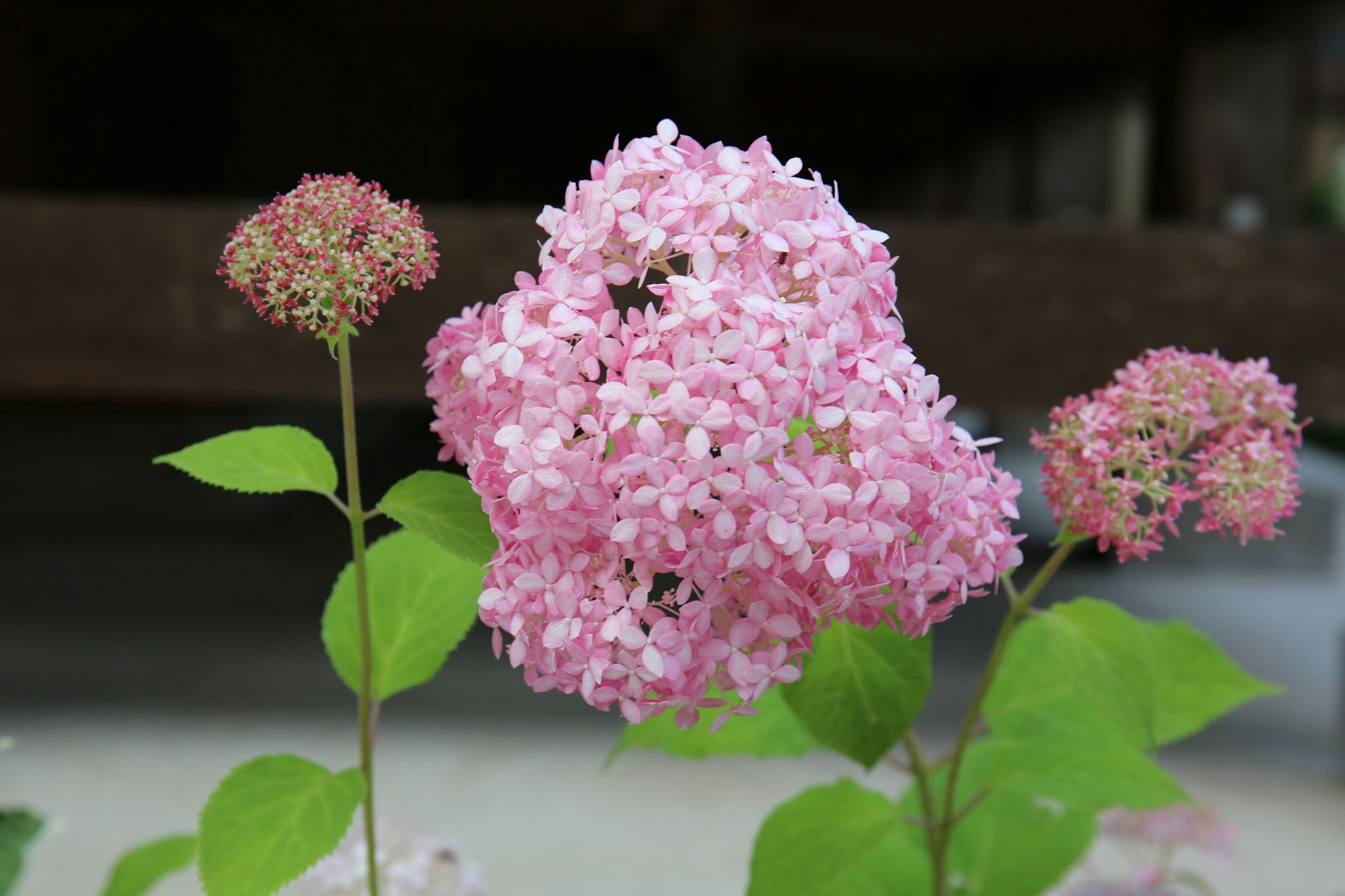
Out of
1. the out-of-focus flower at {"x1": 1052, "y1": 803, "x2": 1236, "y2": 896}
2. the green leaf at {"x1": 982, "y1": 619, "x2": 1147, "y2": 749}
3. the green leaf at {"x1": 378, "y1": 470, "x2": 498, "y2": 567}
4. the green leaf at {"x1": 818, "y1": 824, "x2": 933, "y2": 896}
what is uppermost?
the green leaf at {"x1": 378, "y1": 470, "x2": 498, "y2": 567}

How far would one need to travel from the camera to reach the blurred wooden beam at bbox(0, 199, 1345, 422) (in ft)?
5.54

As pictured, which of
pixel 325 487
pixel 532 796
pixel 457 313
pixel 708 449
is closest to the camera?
pixel 708 449

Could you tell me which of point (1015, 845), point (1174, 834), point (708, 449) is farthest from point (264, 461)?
point (1174, 834)

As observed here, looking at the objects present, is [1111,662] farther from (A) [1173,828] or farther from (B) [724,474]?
(A) [1173,828]

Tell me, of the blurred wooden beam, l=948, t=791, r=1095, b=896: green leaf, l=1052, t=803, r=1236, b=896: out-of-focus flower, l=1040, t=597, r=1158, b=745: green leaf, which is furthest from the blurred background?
l=1040, t=597, r=1158, b=745: green leaf

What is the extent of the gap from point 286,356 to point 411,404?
2.86 m

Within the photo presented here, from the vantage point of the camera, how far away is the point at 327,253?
0.31 m

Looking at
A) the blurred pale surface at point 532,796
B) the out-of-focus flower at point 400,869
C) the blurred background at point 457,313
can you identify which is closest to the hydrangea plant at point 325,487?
the out-of-focus flower at point 400,869

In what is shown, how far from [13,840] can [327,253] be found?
351 mm

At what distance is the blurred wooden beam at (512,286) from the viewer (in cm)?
169

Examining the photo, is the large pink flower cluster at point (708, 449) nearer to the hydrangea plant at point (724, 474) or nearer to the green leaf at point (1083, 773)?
the hydrangea plant at point (724, 474)

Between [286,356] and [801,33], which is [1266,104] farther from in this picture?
[286,356]

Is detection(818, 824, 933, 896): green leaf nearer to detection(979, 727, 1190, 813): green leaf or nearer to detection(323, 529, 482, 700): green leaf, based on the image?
detection(979, 727, 1190, 813): green leaf

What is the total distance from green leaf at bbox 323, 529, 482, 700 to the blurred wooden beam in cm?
123
